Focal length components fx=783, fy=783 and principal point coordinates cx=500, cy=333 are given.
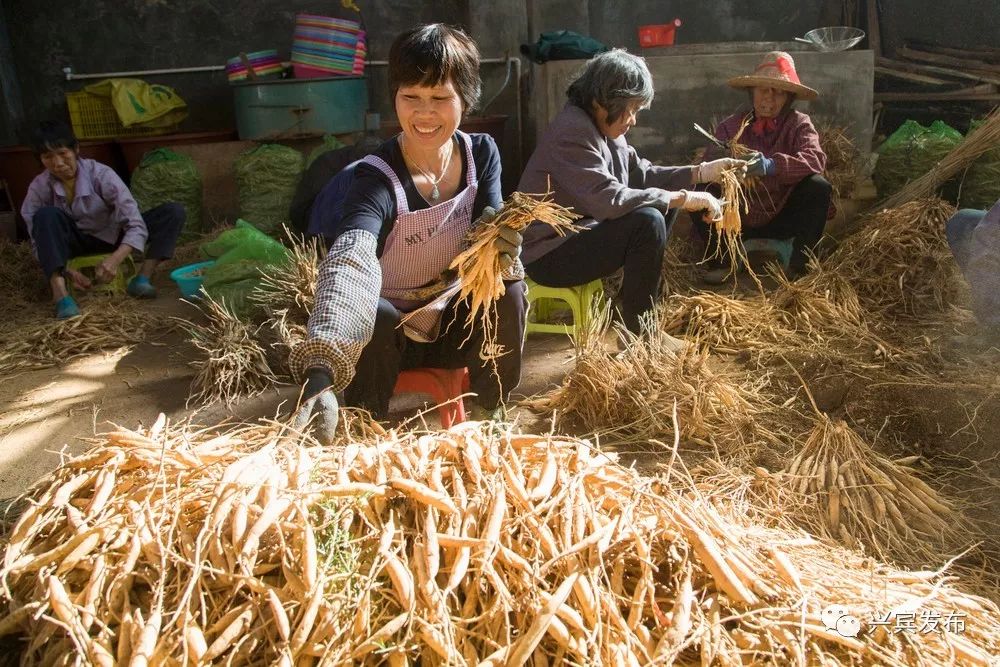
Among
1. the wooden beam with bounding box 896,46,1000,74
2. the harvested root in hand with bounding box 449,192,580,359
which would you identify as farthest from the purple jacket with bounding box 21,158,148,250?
the wooden beam with bounding box 896,46,1000,74

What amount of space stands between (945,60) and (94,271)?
752 centimetres

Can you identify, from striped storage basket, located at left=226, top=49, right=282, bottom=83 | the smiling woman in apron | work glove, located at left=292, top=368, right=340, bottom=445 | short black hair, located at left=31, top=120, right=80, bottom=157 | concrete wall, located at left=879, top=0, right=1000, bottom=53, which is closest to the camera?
work glove, located at left=292, top=368, right=340, bottom=445

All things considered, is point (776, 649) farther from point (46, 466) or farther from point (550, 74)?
point (550, 74)

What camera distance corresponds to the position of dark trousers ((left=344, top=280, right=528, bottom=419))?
236cm

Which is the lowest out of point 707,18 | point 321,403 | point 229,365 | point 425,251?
point 229,365

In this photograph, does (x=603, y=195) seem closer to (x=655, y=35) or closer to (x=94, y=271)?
(x=655, y=35)

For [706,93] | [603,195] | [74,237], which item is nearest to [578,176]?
[603,195]

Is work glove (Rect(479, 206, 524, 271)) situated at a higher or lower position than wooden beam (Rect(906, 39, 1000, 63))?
lower

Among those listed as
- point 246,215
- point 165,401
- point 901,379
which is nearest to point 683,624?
point 901,379

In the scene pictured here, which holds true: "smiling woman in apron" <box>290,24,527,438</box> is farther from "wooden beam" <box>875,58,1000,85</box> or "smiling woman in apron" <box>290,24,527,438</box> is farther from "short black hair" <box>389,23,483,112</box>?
"wooden beam" <box>875,58,1000,85</box>

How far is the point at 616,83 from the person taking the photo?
3.16 metres

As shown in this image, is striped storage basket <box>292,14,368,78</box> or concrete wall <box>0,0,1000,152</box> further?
concrete wall <box>0,0,1000,152</box>

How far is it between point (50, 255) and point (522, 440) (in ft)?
13.6

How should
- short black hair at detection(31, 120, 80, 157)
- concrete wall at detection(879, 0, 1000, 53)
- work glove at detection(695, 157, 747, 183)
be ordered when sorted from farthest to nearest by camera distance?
concrete wall at detection(879, 0, 1000, 53)
short black hair at detection(31, 120, 80, 157)
work glove at detection(695, 157, 747, 183)
